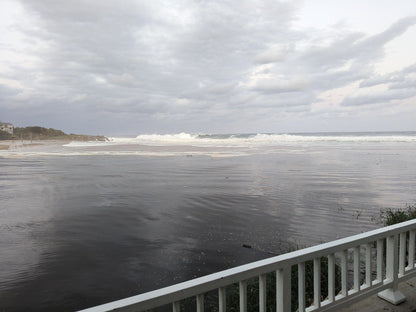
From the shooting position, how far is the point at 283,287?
2805 millimetres

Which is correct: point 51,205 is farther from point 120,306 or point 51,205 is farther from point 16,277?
point 120,306

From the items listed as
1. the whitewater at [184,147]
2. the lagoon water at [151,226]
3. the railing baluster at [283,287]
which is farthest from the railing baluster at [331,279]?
the whitewater at [184,147]

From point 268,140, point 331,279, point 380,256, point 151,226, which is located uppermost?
point 268,140

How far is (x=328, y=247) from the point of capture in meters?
3.00

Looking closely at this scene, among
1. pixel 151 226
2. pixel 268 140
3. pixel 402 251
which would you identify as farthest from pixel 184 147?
pixel 402 251

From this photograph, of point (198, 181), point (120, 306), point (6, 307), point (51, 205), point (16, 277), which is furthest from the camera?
point (198, 181)

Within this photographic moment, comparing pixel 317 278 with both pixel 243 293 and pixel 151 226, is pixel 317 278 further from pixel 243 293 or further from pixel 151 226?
pixel 151 226

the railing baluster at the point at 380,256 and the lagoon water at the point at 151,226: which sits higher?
the railing baluster at the point at 380,256

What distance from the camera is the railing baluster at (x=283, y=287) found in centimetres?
277

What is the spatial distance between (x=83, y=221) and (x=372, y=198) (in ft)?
30.8

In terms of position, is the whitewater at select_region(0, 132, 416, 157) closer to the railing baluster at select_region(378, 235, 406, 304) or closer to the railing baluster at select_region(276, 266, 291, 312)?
the railing baluster at select_region(378, 235, 406, 304)

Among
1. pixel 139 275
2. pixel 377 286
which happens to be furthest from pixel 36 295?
pixel 377 286

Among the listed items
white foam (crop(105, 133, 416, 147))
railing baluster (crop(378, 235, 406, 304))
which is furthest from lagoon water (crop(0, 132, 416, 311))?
white foam (crop(105, 133, 416, 147))

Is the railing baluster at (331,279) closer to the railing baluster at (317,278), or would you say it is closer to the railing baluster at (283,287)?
the railing baluster at (317,278)
